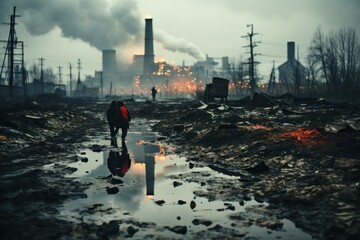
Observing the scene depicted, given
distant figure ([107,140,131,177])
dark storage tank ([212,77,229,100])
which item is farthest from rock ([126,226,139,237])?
dark storage tank ([212,77,229,100])

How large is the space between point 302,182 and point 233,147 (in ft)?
14.7

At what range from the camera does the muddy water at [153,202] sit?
4789 millimetres

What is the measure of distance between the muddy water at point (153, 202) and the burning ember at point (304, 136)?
3.18 metres

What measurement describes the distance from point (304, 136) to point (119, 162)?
5.55 metres

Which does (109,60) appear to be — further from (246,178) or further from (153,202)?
(153,202)

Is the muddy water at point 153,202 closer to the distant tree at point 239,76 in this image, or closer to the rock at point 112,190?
the rock at point 112,190

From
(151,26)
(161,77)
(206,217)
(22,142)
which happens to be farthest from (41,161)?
(161,77)

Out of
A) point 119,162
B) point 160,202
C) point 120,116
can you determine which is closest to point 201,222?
point 160,202

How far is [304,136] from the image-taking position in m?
10.8

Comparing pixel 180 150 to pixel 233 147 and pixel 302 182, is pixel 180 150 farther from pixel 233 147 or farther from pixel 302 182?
pixel 302 182

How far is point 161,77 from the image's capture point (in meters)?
127

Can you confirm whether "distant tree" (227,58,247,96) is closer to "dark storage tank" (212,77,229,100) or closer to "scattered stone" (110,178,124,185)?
"dark storage tank" (212,77,229,100)

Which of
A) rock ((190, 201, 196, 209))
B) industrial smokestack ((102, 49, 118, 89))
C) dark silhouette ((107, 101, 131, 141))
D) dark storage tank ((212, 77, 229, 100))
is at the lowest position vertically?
rock ((190, 201, 196, 209))

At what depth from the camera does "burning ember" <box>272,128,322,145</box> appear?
998 cm
